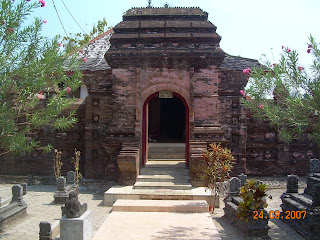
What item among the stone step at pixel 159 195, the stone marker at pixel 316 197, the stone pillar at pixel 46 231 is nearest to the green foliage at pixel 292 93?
the stone marker at pixel 316 197

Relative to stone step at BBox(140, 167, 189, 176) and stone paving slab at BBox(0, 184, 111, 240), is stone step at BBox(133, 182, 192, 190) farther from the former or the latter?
stone paving slab at BBox(0, 184, 111, 240)

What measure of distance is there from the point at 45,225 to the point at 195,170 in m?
5.16

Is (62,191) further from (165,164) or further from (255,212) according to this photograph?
(255,212)

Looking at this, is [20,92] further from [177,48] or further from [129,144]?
[177,48]

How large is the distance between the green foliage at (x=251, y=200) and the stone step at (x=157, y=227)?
2.34ft

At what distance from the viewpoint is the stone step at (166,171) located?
11594 millimetres

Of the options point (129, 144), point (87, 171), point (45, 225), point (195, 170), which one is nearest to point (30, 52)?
point (45, 225)

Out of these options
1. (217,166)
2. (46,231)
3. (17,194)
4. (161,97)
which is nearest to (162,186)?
(217,166)

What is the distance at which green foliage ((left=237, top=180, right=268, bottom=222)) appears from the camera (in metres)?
7.23

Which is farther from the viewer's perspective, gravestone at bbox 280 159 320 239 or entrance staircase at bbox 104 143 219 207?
entrance staircase at bbox 104 143 219 207

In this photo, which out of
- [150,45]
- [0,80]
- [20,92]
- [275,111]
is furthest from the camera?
[150,45]

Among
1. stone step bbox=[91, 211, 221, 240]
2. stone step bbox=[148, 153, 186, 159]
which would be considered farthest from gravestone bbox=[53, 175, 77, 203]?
stone step bbox=[148, 153, 186, 159]

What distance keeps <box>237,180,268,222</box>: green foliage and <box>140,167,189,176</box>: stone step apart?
4302mm

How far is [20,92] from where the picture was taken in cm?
692
